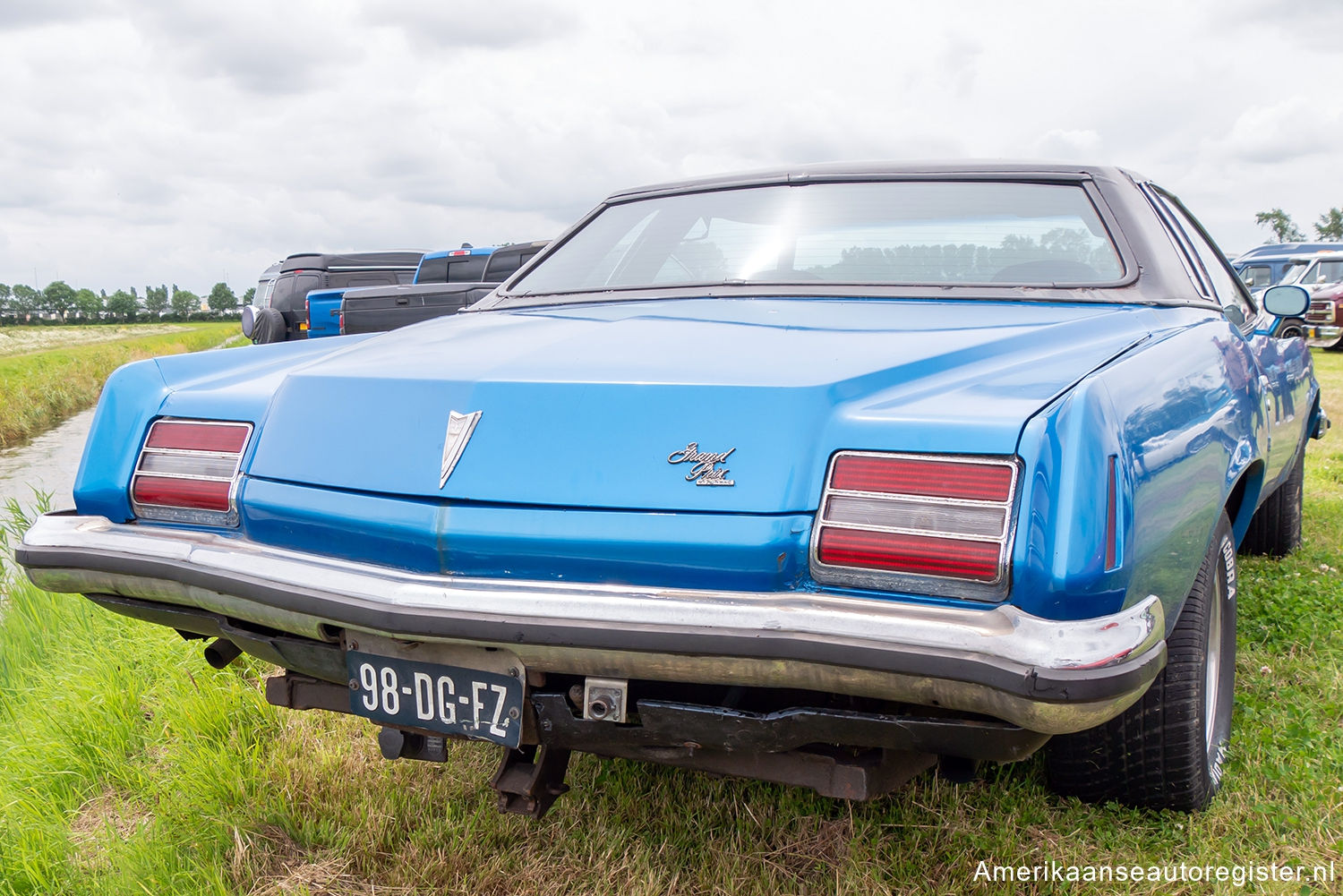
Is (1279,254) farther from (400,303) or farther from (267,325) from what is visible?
(267,325)

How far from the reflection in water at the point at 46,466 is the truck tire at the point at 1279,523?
24.2ft

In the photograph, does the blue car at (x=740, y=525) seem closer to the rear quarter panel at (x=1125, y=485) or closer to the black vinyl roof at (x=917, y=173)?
the rear quarter panel at (x=1125, y=485)

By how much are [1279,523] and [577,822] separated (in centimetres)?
341

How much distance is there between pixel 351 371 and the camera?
6.38 ft

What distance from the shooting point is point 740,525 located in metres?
1.53

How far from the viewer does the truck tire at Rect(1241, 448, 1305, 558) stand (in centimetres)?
407

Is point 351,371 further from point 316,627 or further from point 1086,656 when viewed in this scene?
point 1086,656

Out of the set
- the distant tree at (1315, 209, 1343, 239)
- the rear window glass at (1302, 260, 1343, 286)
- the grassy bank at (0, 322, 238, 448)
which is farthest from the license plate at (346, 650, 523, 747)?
the distant tree at (1315, 209, 1343, 239)

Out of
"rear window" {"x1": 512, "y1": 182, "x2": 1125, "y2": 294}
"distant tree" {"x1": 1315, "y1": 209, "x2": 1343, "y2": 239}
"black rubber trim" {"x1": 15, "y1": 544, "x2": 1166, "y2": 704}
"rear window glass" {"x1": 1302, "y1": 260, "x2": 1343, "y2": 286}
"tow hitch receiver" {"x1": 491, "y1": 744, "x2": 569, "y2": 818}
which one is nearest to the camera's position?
"black rubber trim" {"x1": 15, "y1": 544, "x2": 1166, "y2": 704}

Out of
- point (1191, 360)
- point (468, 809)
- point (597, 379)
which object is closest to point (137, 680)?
point (468, 809)

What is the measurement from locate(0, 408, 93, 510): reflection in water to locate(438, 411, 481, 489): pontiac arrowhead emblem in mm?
6499

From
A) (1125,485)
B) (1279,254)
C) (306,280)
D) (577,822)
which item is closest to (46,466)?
(306,280)

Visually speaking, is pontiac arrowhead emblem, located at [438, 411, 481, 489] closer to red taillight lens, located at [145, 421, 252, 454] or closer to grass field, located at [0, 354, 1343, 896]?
red taillight lens, located at [145, 421, 252, 454]

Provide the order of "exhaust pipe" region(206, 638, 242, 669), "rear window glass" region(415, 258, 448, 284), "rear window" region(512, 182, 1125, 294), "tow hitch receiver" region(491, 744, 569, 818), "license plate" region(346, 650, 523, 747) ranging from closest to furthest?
1. "license plate" region(346, 650, 523, 747)
2. "tow hitch receiver" region(491, 744, 569, 818)
3. "exhaust pipe" region(206, 638, 242, 669)
4. "rear window" region(512, 182, 1125, 294)
5. "rear window glass" region(415, 258, 448, 284)
